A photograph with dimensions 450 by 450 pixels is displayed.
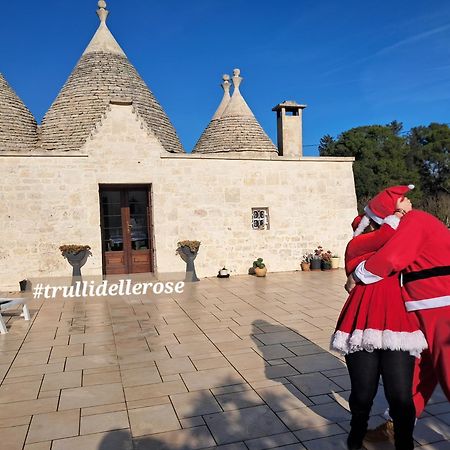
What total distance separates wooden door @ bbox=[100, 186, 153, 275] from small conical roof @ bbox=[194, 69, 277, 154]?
4.78m

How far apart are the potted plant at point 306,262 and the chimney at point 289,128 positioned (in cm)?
302

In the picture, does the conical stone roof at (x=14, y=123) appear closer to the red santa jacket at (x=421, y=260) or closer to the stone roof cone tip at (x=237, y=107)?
the stone roof cone tip at (x=237, y=107)

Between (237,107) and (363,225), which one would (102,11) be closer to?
(237,107)

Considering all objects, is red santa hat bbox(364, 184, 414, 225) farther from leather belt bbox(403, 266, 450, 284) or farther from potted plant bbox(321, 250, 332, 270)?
potted plant bbox(321, 250, 332, 270)

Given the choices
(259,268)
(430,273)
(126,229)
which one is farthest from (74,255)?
(430,273)

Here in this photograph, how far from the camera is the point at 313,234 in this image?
12.0 meters

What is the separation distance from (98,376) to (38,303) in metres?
4.53

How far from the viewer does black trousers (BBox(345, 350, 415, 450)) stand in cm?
243

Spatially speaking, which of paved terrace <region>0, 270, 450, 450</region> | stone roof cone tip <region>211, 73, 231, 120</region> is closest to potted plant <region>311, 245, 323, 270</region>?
paved terrace <region>0, 270, 450, 450</region>

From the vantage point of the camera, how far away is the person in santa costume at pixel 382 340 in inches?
95.3

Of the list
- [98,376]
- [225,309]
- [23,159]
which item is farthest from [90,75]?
[98,376]

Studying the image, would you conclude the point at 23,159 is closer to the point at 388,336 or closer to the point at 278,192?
the point at 278,192

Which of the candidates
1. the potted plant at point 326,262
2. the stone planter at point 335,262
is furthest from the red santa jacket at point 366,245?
the stone planter at point 335,262

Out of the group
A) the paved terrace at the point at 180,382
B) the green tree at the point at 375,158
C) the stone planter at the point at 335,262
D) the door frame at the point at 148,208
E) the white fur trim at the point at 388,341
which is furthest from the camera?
the green tree at the point at 375,158
